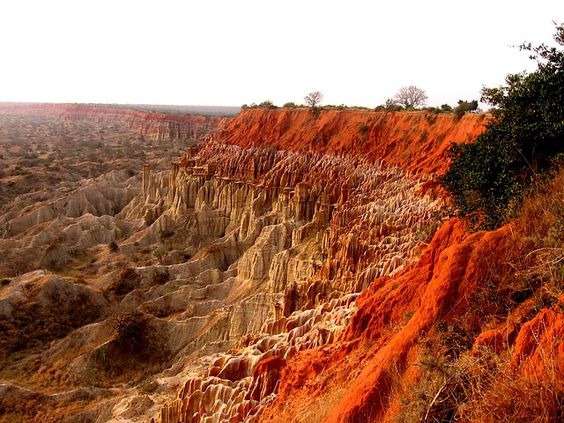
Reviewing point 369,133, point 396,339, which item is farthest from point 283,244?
point 396,339

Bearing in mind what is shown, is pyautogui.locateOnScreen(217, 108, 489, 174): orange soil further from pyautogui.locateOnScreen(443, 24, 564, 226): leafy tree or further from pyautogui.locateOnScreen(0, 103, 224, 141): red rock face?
pyautogui.locateOnScreen(0, 103, 224, 141): red rock face

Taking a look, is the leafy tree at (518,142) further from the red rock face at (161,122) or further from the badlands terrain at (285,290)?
the red rock face at (161,122)

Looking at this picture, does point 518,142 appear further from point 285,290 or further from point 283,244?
point 283,244

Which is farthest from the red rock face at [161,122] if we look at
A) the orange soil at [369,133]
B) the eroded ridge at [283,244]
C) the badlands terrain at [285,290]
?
the eroded ridge at [283,244]

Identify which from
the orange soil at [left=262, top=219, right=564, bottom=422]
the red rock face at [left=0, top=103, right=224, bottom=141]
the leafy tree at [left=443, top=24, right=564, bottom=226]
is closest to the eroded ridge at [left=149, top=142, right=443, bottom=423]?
the orange soil at [left=262, top=219, right=564, bottom=422]

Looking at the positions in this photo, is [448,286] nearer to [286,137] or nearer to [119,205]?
[286,137]

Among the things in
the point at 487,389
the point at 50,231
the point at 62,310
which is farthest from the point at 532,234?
the point at 50,231
